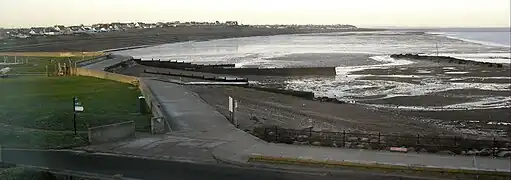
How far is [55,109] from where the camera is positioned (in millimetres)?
26672

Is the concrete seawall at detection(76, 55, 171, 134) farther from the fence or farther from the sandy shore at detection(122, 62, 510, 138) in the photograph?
the fence

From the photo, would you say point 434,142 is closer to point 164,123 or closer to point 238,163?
point 238,163

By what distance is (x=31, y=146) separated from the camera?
1827 centimetres

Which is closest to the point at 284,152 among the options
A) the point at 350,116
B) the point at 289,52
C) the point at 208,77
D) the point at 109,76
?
the point at 350,116

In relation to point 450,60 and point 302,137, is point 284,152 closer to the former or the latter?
point 302,137

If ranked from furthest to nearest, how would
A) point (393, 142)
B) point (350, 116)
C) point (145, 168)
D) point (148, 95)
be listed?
point (148, 95) < point (350, 116) < point (393, 142) < point (145, 168)

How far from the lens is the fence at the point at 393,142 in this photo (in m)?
17.5

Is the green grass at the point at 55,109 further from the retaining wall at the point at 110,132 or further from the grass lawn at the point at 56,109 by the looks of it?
the retaining wall at the point at 110,132

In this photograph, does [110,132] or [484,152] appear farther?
[110,132]

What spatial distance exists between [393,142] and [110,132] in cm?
931

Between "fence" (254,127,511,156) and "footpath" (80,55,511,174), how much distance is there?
0.97 meters

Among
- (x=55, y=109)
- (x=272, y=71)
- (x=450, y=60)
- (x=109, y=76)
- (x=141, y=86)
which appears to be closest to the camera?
(x=55, y=109)

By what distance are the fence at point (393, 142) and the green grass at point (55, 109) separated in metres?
5.55

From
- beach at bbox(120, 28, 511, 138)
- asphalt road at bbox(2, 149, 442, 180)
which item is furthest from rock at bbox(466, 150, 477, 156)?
beach at bbox(120, 28, 511, 138)
